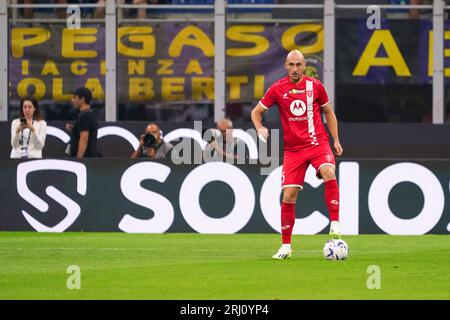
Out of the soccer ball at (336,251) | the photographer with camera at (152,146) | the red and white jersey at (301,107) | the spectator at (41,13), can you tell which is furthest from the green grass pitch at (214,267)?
the spectator at (41,13)

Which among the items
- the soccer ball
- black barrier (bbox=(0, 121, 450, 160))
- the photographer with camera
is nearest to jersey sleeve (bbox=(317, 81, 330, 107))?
the soccer ball

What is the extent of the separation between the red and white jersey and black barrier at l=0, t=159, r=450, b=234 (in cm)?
467

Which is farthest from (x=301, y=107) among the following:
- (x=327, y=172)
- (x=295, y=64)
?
(x=327, y=172)

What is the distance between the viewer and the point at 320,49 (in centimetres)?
2227

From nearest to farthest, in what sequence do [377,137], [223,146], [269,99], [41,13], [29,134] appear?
[269,99] → [29,134] → [223,146] → [377,137] → [41,13]

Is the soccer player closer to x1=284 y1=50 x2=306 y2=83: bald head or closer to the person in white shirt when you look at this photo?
x1=284 y1=50 x2=306 y2=83: bald head

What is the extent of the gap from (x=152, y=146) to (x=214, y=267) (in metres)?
7.74

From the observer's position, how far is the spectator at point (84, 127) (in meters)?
20.2

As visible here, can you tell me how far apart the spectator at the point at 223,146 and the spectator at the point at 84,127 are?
5.93 feet

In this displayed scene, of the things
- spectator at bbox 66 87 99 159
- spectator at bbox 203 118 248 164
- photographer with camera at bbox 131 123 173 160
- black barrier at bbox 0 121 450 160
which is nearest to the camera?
spectator at bbox 203 118 248 164

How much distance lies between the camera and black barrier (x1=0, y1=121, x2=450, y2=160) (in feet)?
72.1

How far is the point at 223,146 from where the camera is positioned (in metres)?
20.3

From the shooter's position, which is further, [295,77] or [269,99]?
[269,99]

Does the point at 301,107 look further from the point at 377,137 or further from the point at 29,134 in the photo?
the point at 377,137
